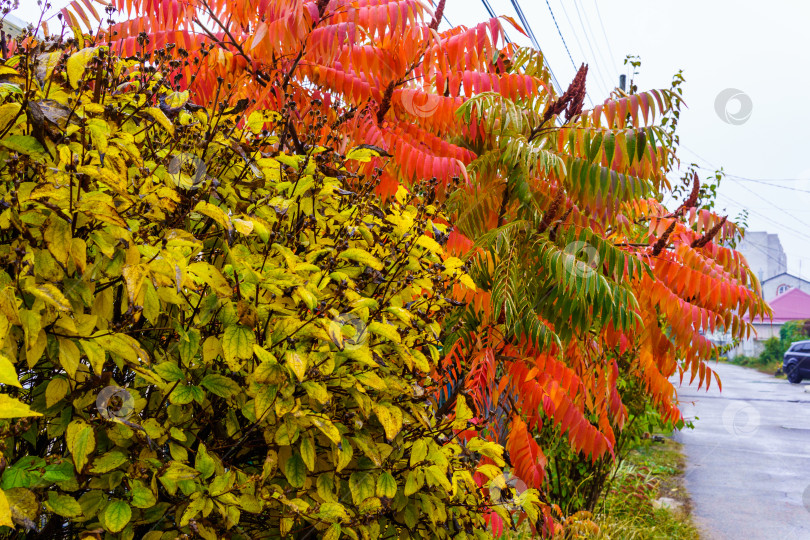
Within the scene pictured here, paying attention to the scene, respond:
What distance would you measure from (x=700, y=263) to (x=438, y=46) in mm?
2353

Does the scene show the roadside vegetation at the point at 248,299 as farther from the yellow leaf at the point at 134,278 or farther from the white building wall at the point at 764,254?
the white building wall at the point at 764,254

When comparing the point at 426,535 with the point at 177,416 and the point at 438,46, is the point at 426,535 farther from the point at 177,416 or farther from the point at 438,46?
the point at 438,46

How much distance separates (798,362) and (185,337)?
29309 mm

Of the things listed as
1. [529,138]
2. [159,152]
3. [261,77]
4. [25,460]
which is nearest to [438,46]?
[529,138]

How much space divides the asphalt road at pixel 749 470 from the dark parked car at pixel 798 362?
902 centimetres

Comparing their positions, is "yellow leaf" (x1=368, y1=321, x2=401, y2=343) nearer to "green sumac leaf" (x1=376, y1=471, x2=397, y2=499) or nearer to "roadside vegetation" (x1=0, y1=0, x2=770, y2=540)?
"roadside vegetation" (x1=0, y1=0, x2=770, y2=540)

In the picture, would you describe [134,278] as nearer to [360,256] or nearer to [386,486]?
[360,256]

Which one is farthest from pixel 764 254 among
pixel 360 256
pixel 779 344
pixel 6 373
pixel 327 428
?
pixel 6 373

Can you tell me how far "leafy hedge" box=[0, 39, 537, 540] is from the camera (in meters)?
1.25

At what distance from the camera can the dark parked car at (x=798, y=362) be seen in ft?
81.3

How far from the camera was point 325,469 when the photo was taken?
170 centimetres

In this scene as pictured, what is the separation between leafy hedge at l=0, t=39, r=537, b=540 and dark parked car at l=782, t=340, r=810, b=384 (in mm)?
28081

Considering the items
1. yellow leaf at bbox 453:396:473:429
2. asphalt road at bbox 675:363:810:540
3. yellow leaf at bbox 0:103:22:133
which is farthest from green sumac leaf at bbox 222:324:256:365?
asphalt road at bbox 675:363:810:540

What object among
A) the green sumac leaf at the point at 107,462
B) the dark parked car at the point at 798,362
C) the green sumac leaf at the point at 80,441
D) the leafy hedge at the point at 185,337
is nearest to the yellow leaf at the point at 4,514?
A: the leafy hedge at the point at 185,337
